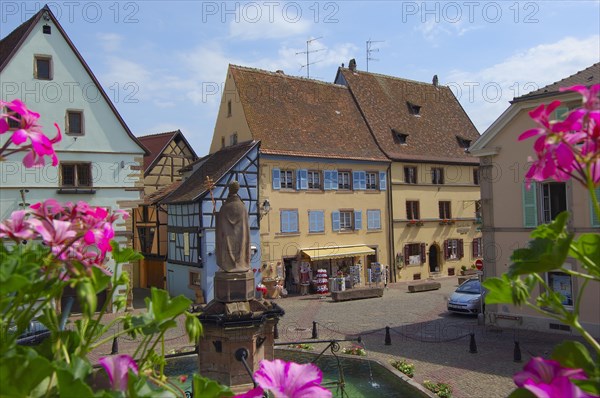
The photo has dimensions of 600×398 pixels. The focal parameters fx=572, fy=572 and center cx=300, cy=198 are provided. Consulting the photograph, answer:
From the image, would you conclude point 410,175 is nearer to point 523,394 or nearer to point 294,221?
point 294,221

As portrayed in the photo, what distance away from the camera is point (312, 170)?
2838 centimetres

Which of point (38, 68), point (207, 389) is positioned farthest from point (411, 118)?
point (207, 389)

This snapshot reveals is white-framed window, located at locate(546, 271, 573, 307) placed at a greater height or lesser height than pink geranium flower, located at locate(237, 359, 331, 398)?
lesser

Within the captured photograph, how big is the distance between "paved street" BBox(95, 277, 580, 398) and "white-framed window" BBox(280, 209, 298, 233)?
11.4 feet

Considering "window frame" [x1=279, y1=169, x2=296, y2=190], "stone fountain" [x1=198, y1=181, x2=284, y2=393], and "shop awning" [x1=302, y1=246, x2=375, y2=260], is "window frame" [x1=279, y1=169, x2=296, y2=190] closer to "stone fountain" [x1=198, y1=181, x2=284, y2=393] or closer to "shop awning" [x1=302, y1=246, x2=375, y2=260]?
"shop awning" [x1=302, y1=246, x2=375, y2=260]

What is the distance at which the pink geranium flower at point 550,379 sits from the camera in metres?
1.15

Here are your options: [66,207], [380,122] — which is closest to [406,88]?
[380,122]

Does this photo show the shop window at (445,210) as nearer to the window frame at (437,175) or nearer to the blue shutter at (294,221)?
the window frame at (437,175)

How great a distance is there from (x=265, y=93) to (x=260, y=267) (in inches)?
374

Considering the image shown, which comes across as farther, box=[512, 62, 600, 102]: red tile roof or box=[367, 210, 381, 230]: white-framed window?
box=[367, 210, 381, 230]: white-framed window

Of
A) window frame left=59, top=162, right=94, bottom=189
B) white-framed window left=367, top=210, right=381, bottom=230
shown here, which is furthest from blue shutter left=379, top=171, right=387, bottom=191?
window frame left=59, top=162, right=94, bottom=189

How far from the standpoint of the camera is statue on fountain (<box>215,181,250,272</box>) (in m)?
9.84

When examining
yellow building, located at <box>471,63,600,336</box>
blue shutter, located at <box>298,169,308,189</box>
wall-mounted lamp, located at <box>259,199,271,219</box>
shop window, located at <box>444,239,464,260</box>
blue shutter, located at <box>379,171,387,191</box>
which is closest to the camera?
yellow building, located at <box>471,63,600,336</box>

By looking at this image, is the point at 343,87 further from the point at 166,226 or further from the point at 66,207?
the point at 66,207
